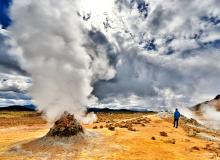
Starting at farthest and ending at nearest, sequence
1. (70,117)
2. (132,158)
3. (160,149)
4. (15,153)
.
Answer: (70,117) < (160,149) < (15,153) < (132,158)

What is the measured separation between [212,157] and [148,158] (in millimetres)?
5138

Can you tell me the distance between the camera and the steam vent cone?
28.7 m

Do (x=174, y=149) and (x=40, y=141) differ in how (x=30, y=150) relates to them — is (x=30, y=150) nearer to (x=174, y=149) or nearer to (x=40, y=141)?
(x=40, y=141)

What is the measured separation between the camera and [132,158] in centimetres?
2375

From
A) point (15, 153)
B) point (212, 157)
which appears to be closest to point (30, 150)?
point (15, 153)

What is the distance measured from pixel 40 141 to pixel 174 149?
37.5 ft

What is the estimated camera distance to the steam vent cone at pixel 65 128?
28673 millimetres

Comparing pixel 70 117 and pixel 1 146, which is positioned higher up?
pixel 70 117

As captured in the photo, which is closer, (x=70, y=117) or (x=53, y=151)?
(x=53, y=151)

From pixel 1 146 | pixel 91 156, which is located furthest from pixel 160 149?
pixel 1 146

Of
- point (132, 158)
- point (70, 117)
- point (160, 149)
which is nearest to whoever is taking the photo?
point (132, 158)

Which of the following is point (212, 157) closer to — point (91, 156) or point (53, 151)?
point (91, 156)

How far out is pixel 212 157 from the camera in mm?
25125

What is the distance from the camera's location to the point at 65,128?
28938 mm
